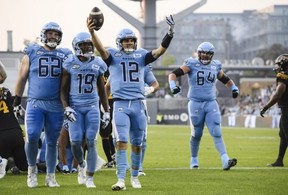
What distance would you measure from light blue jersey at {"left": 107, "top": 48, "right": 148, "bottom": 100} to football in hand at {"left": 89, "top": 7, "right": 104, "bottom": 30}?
48 cm

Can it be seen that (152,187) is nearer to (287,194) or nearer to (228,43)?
(287,194)

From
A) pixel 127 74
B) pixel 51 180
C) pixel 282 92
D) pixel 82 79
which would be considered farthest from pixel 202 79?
pixel 51 180

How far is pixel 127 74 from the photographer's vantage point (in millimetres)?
12227

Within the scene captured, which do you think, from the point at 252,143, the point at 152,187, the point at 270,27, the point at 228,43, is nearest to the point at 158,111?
the point at 252,143

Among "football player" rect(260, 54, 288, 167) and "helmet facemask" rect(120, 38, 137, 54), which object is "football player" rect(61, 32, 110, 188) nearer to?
"helmet facemask" rect(120, 38, 137, 54)

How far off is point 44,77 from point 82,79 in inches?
22.2

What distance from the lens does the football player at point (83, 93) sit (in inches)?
471

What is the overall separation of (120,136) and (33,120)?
1254 millimetres

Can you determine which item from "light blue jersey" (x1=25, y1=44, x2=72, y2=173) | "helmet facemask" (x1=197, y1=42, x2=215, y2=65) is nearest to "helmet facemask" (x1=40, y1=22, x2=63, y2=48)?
"light blue jersey" (x1=25, y1=44, x2=72, y2=173)

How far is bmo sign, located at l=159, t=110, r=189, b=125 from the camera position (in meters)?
49.7

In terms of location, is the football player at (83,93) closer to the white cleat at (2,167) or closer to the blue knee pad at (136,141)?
the blue knee pad at (136,141)

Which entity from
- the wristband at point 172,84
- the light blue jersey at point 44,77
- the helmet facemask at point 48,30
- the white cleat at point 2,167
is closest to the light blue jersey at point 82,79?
the light blue jersey at point 44,77

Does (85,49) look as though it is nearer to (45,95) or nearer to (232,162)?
(45,95)

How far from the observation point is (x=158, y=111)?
51.6 m
